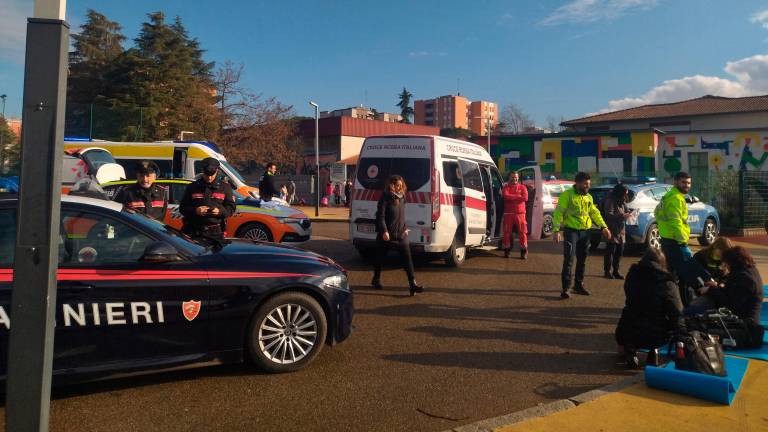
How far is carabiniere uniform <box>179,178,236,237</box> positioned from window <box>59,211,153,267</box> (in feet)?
7.01

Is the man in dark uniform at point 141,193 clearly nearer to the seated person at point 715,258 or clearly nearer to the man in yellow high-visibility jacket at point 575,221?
→ the man in yellow high-visibility jacket at point 575,221

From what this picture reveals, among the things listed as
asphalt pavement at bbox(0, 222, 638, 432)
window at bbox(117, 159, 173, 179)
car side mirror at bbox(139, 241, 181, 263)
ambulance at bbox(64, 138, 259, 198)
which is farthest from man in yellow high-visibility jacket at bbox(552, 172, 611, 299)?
window at bbox(117, 159, 173, 179)

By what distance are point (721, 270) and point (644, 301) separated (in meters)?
1.83

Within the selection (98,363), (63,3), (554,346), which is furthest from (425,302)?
(63,3)

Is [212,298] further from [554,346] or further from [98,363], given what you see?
[554,346]

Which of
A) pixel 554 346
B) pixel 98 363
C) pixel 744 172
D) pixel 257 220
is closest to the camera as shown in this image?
pixel 98 363

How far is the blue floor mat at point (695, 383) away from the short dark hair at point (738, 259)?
131 cm

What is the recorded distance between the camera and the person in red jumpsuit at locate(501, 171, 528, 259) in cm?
1088

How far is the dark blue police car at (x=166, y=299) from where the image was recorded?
3.96 meters

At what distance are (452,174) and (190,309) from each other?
590cm

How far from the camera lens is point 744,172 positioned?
56.9 feet

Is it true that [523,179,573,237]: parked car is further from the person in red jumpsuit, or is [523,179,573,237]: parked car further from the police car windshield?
Result: the police car windshield

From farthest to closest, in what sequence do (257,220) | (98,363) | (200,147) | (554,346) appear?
(200,147) < (257,220) < (554,346) < (98,363)

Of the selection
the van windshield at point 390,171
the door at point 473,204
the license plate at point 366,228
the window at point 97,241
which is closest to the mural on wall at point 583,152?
the door at point 473,204
